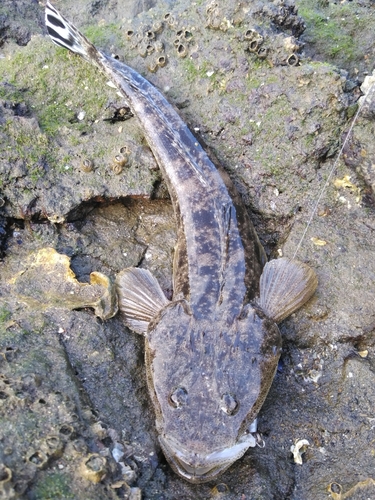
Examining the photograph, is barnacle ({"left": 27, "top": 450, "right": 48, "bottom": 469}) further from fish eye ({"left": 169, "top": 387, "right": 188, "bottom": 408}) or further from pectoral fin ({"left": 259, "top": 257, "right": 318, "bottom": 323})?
pectoral fin ({"left": 259, "top": 257, "right": 318, "bottom": 323})

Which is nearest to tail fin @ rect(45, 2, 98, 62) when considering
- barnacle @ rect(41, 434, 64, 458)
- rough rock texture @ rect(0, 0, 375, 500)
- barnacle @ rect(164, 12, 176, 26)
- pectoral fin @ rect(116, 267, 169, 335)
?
rough rock texture @ rect(0, 0, 375, 500)

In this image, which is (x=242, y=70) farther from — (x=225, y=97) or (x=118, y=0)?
(x=118, y=0)

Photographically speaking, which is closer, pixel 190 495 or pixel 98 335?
pixel 190 495

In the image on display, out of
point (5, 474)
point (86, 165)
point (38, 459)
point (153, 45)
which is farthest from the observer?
point (153, 45)

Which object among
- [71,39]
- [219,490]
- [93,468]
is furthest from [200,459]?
[71,39]

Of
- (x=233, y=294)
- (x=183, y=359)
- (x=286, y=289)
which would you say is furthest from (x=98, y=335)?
(x=286, y=289)

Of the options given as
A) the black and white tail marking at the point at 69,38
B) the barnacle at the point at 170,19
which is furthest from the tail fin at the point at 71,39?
the barnacle at the point at 170,19

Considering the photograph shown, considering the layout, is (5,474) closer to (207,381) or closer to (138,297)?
(207,381)
